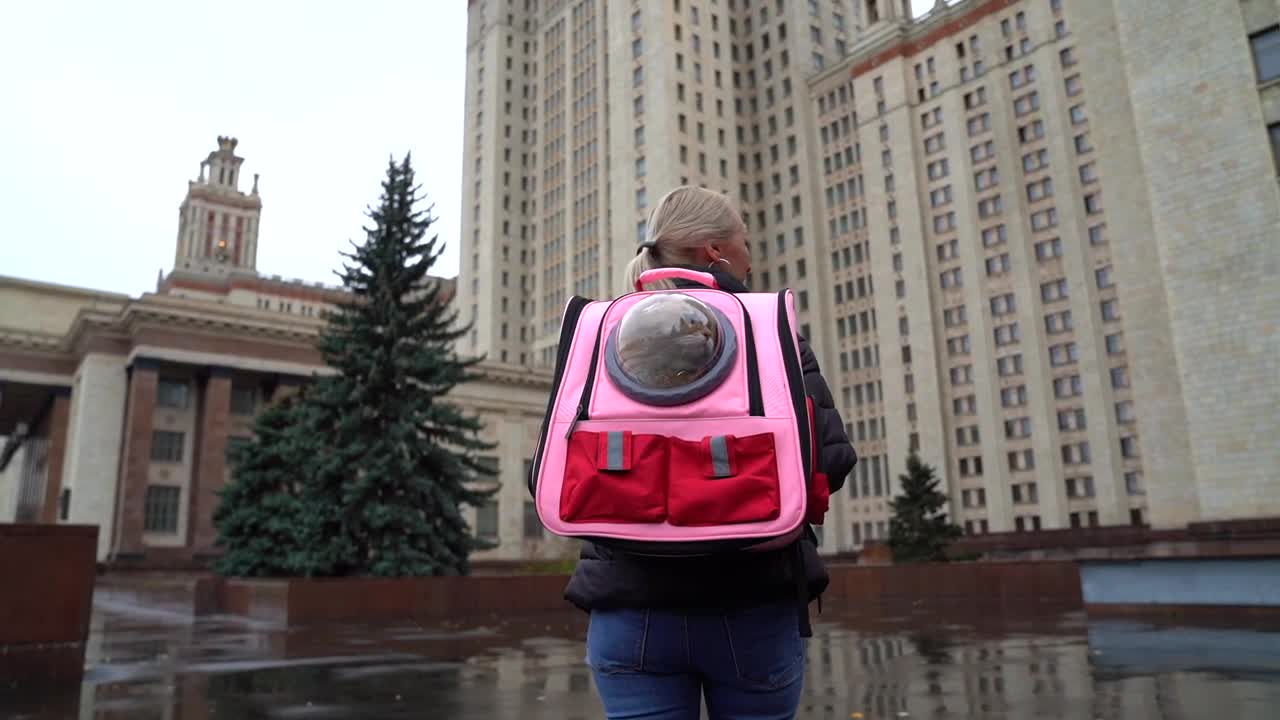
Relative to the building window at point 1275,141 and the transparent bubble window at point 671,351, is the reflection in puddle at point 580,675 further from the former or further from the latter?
the building window at point 1275,141

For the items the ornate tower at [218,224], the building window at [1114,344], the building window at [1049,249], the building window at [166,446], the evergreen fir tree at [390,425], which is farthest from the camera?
the ornate tower at [218,224]

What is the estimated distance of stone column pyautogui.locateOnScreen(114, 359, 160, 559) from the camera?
45812mm

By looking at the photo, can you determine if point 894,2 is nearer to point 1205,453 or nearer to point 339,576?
point 1205,453

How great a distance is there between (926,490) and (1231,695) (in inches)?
886

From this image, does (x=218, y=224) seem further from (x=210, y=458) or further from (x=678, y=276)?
(x=678, y=276)

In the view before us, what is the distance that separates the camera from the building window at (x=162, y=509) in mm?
49969

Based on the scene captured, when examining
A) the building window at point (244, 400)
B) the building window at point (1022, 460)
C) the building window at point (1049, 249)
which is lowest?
the building window at point (1022, 460)

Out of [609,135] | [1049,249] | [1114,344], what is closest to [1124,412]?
[1114,344]

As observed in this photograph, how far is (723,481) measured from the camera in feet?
6.39

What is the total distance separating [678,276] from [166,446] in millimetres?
57282

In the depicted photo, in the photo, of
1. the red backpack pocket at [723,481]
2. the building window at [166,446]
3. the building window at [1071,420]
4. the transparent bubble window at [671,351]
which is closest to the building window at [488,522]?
the building window at [166,446]

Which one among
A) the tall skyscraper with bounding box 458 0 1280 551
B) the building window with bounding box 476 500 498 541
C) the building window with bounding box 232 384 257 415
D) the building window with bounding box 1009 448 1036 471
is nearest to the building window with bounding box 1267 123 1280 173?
the tall skyscraper with bounding box 458 0 1280 551

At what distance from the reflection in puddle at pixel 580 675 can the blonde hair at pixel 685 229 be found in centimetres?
487

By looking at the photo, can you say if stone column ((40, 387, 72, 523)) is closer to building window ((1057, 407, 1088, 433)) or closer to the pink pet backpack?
the pink pet backpack
